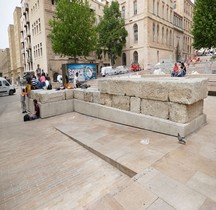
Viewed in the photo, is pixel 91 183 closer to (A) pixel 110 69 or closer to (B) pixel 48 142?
(B) pixel 48 142

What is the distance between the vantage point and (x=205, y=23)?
734 inches

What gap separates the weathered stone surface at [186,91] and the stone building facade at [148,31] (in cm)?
3050

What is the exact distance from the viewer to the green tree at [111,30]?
3341 cm

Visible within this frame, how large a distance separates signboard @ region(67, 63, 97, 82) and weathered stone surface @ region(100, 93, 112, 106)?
11.9 metres

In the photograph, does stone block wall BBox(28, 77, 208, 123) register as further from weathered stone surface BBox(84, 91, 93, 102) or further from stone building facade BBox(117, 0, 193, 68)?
stone building facade BBox(117, 0, 193, 68)

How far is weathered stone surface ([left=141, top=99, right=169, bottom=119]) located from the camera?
455 centimetres

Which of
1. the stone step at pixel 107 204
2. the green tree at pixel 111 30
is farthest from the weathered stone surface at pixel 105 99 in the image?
the green tree at pixel 111 30

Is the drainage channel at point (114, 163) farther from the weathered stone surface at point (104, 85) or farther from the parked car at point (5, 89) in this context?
the parked car at point (5, 89)

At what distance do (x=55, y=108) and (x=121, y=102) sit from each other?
10.4 feet

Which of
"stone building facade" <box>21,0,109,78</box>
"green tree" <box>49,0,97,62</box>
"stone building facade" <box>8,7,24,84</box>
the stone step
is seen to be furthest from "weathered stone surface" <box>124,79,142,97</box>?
"stone building facade" <box>8,7,24,84</box>

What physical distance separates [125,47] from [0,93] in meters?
27.1

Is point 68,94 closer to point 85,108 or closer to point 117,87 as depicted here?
point 85,108

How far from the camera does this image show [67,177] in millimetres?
3148

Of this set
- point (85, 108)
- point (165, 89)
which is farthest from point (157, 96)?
point (85, 108)
